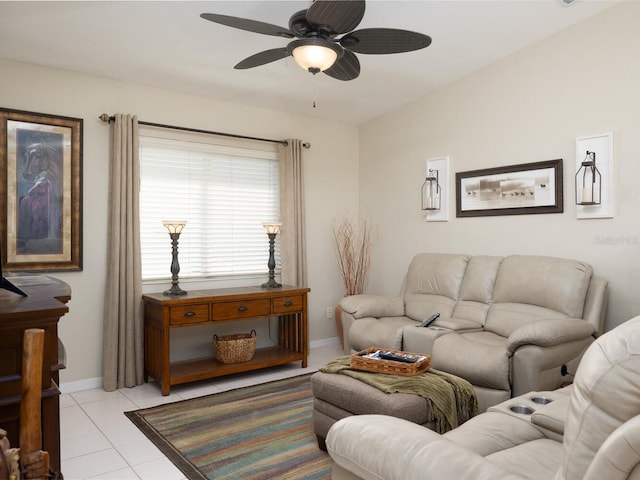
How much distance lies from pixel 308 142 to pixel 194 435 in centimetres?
329

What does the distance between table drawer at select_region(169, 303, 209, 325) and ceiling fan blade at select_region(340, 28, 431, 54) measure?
2.33 metres

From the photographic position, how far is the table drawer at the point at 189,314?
3746mm

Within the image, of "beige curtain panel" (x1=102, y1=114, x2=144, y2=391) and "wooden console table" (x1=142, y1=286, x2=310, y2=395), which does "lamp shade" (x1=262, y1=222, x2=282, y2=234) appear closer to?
"wooden console table" (x1=142, y1=286, x2=310, y2=395)

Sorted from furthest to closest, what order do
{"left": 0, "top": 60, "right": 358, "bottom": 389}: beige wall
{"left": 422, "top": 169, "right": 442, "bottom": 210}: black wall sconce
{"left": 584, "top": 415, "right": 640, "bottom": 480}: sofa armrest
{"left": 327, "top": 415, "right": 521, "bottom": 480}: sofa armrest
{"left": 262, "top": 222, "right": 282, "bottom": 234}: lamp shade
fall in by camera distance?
1. {"left": 422, "top": 169, "right": 442, "bottom": 210}: black wall sconce
2. {"left": 262, "top": 222, "right": 282, "bottom": 234}: lamp shade
3. {"left": 0, "top": 60, "right": 358, "bottom": 389}: beige wall
4. {"left": 327, "top": 415, "right": 521, "bottom": 480}: sofa armrest
5. {"left": 584, "top": 415, "right": 640, "bottom": 480}: sofa armrest

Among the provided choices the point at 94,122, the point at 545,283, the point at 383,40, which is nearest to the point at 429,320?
the point at 545,283

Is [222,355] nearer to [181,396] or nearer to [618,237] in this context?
[181,396]

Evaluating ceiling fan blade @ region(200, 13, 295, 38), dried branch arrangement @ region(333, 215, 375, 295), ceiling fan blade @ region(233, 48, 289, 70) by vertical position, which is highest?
ceiling fan blade @ region(200, 13, 295, 38)

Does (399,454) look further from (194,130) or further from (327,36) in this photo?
(194,130)

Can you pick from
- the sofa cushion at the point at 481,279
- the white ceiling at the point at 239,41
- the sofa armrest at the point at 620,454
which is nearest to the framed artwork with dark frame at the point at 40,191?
the white ceiling at the point at 239,41

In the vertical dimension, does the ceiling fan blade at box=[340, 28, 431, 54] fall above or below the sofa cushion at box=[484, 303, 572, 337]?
above

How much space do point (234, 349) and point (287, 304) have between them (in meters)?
0.63

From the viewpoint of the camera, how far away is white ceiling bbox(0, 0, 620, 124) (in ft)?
9.75

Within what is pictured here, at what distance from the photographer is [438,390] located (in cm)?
242

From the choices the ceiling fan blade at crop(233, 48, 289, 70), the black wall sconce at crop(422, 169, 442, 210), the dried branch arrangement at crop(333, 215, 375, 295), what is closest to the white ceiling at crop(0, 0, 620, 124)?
the ceiling fan blade at crop(233, 48, 289, 70)
